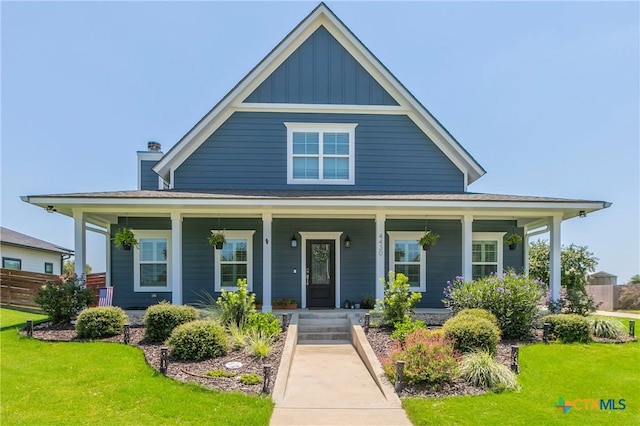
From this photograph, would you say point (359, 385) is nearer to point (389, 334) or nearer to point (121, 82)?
point (389, 334)

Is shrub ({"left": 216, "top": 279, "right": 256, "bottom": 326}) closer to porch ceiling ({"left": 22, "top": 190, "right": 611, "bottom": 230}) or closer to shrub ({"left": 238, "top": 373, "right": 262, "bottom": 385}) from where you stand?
porch ceiling ({"left": 22, "top": 190, "right": 611, "bottom": 230})

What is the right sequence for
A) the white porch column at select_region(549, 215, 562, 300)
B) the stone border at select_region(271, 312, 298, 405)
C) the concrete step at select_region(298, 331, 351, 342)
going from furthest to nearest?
the white porch column at select_region(549, 215, 562, 300) < the concrete step at select_region(298, 331, 351, 342) < the stone border at select_region(271, 312, 298, 405)

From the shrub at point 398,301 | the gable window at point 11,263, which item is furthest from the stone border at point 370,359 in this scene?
the gable window at point 11,263

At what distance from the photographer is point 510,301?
9.16 metres

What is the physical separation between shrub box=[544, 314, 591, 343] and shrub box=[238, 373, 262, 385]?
677 cm

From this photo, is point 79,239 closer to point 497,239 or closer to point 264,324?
point 264,324

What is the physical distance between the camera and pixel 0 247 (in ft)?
65.4

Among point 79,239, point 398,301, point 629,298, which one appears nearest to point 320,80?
point 398,301

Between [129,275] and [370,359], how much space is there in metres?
8.80

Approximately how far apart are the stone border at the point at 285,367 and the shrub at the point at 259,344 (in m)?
0.32

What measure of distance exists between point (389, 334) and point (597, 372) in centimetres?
387

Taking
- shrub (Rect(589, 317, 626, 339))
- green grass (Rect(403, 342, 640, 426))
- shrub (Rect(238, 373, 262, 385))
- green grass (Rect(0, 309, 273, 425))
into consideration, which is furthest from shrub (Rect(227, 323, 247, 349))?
shrub (Rect(589, 317, 626, 339))

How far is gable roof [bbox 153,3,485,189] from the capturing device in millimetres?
12508

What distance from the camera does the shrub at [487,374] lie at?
20.4ft
